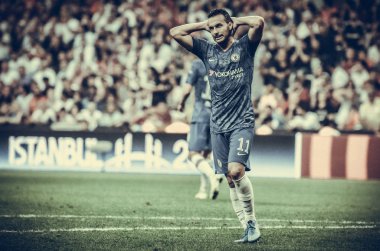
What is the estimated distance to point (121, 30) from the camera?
22141mm

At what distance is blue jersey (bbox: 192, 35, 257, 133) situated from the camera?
779 cm

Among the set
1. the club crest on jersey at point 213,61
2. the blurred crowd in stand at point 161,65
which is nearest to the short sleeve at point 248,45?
the club crest on jersey at point 213,61

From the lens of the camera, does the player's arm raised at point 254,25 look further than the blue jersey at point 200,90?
No

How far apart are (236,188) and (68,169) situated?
10.9 metres

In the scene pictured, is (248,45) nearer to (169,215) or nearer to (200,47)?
(200,47)

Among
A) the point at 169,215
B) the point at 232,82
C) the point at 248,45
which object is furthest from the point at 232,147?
the point at 169,215

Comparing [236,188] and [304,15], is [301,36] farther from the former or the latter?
[236,188]

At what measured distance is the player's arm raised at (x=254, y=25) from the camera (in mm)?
7578

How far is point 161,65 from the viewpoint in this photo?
2023cm

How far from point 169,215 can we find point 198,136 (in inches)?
108

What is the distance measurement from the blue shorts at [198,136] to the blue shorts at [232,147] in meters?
4.33

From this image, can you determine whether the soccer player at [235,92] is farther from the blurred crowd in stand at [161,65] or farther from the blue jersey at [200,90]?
the blurred crowd in stand at [161,65]

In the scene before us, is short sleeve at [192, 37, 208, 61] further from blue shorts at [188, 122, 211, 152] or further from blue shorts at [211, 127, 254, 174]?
blue shorts at [188, 122, 211, 152]

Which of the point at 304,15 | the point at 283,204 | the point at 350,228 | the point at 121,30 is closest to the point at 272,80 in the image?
the point at 304,15
